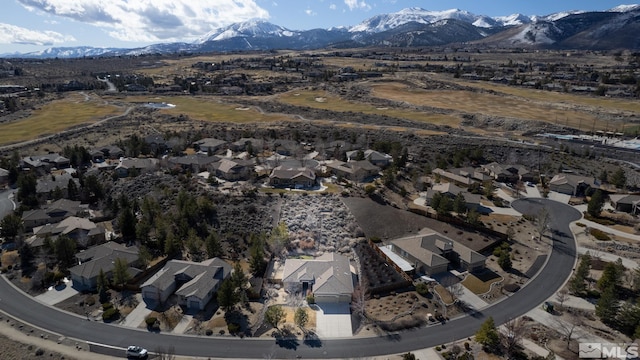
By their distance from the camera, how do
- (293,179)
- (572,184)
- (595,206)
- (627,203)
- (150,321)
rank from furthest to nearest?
(572,184)
(293,179)
(627,203)
(595,206)
(150,321)

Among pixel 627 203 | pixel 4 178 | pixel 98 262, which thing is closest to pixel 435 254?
pixel 627 203

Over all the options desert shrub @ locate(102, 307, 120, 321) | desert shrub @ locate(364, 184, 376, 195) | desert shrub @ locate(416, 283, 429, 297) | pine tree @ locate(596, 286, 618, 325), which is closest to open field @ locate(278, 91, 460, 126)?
desert shrub @ locate(364, 184, 376, 195)

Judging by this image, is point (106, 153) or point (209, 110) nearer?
point (106, 153)

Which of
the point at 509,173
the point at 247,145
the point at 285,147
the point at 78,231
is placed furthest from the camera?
the point at 285,147

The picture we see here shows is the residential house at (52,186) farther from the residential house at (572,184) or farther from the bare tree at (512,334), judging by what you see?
the residential house at (572,184)

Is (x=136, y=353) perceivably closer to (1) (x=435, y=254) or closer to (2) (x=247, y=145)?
(1) (x=435, y=254)

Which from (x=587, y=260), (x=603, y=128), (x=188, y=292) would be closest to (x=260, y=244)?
(x=188, y=292)

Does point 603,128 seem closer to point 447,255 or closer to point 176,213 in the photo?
point 447,255
